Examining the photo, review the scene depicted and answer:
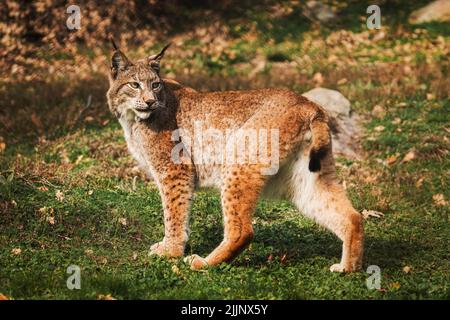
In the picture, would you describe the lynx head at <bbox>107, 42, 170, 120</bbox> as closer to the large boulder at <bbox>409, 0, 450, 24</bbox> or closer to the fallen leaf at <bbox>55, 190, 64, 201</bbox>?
the fallen leaf at <bbox>55, 190, 64, 201</bbox>

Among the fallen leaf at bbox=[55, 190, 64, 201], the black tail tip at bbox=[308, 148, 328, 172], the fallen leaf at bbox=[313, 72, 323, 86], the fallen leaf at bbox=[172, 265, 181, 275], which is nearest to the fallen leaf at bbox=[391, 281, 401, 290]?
the black tail tip at bbox=[308, 148, 328, 172]

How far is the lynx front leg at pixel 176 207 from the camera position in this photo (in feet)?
20.3

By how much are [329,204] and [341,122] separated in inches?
154

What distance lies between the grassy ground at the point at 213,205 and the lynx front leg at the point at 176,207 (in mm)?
215

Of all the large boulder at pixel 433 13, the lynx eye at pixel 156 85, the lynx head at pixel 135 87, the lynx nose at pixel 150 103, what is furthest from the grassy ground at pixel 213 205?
the large boulder at pixel 433 13

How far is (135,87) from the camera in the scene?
6398mm

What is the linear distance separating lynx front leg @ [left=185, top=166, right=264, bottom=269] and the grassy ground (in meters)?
0.15

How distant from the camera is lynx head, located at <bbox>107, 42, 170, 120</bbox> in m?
6.34

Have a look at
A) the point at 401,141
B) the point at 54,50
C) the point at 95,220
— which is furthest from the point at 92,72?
the point at 95,220

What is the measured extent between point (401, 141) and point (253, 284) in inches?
178

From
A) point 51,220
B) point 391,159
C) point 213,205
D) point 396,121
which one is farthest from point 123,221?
point 396,121

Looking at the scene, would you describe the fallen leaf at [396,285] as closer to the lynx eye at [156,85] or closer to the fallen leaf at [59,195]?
the lynx eye at [156,85]

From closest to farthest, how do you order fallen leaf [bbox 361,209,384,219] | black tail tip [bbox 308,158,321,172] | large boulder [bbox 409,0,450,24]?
black tail tip [bbox 308,158,321,172]
fallen leaf [bbox 361,209,384,219]
large boulder [bbox 409,0,450,24]

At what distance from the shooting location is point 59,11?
14.6 m
